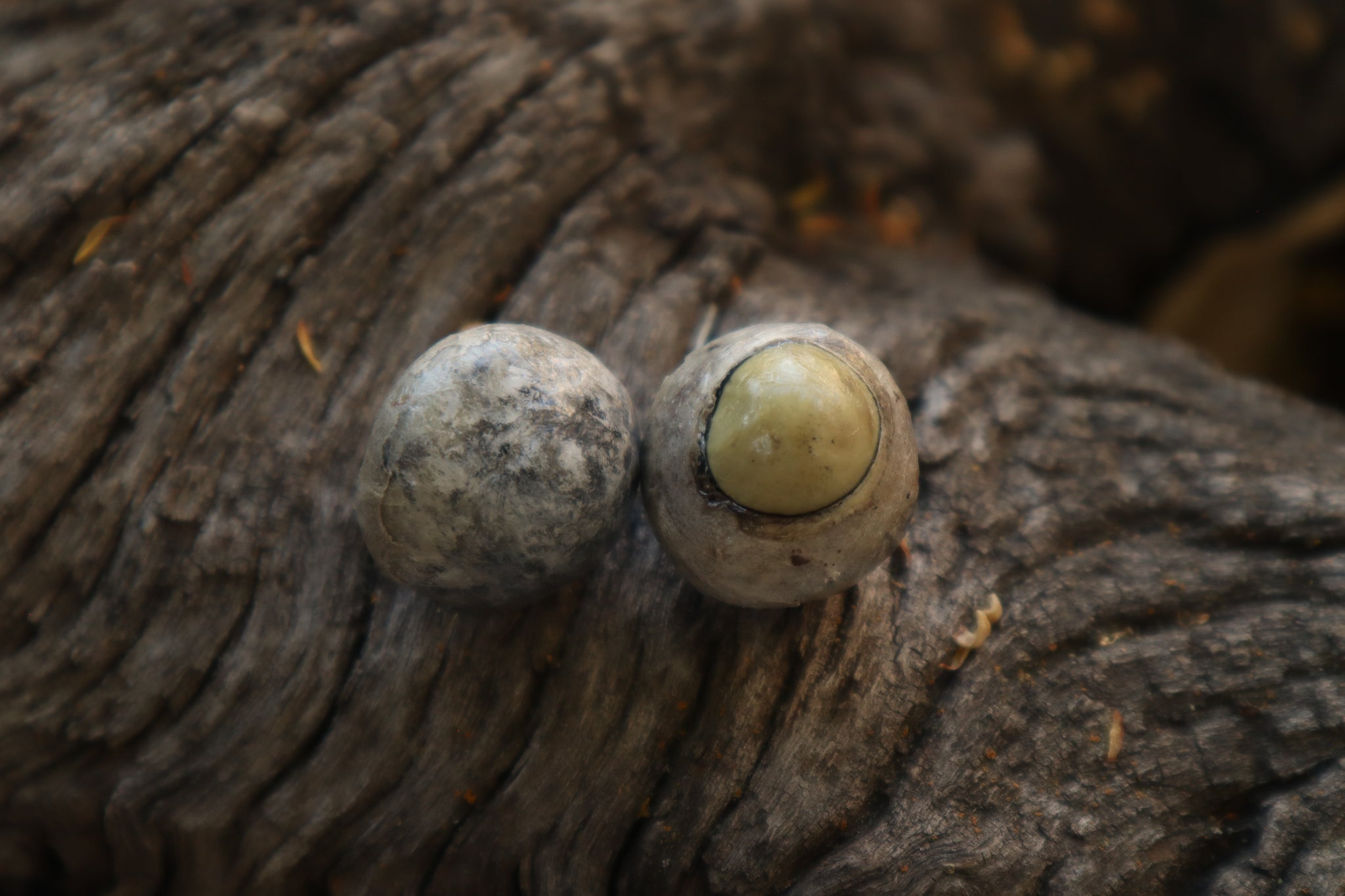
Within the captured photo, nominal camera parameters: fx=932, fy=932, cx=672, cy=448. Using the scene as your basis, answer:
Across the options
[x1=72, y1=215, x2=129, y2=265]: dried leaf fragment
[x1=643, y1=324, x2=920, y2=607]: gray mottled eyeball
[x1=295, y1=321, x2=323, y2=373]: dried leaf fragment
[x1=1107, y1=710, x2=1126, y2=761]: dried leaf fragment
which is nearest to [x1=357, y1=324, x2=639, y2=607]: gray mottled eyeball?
[x1=643, y1=324, x2=920, y2=607]: gray mottled eyeball

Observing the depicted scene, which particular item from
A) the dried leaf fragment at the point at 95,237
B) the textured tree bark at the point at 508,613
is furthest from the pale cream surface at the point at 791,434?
the dried leaf fragment at the point at 95,237

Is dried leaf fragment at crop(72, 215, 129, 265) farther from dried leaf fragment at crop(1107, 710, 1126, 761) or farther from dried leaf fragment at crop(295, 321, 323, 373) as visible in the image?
dried leaf fragment at crop(1107, 710, 1126, 761)

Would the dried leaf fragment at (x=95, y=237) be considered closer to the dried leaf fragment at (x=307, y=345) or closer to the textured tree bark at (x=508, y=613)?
the textured tree bark at (x=508, y=613)

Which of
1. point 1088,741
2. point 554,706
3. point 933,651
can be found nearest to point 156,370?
point 554,706

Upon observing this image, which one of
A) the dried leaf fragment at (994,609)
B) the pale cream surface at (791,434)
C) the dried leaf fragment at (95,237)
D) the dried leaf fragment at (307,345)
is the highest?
the dried leaf fragment at (95,237)

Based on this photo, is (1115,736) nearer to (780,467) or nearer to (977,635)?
(977,635)

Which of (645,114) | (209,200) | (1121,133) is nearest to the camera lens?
(209,200)

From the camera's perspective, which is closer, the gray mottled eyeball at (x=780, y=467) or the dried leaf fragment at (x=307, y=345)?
the gray mottled eyeball at (x=780, y=467)

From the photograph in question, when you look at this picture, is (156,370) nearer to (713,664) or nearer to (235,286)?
(235,286)
